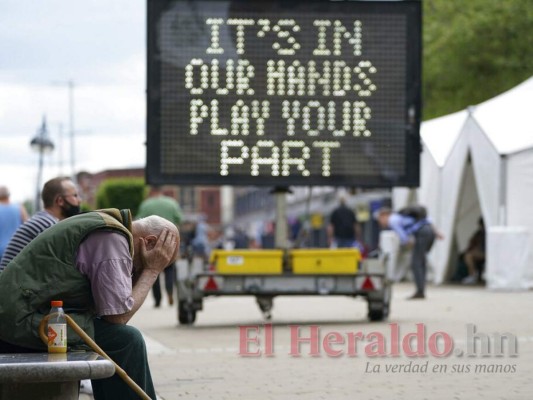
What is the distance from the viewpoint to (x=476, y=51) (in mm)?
51312

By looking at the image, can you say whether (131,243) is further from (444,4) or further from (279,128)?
(444,4)

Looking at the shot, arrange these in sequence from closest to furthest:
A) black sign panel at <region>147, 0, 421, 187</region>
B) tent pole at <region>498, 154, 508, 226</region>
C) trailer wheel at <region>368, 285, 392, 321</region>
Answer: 1. black sign panel at <region>147, 0, 421, 187</region>
2. trailer wheel at <region>368, 285, 392, 321</region>
3. tent pole at <region>498, 154, 508, 226</region>

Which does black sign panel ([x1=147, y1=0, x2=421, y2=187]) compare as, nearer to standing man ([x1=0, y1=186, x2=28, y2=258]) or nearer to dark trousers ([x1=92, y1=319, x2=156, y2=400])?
standing man ([x1=0, y1=186, x2=28, y2=258])

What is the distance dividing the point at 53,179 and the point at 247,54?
19.9 feet

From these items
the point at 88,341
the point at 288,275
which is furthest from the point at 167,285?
the point at 88,341

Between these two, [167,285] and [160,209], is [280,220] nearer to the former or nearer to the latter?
[160,209]

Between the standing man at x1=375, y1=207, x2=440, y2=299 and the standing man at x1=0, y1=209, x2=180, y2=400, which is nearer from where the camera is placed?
the standing man at x1=0, y1=209, x2=180, y2=400

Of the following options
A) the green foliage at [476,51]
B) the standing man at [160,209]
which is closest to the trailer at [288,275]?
the standing man at [160,209]

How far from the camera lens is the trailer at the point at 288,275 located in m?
16.7

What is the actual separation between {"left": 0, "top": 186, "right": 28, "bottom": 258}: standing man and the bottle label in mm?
9200

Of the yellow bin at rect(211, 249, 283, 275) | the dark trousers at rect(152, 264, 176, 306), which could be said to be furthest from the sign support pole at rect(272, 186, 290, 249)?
the dark trousers at rect(152, 264, 176, 306)

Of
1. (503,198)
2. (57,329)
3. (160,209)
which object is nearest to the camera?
(57,329)

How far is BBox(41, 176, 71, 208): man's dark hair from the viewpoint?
10.6 meters

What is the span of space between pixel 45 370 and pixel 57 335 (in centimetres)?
37
